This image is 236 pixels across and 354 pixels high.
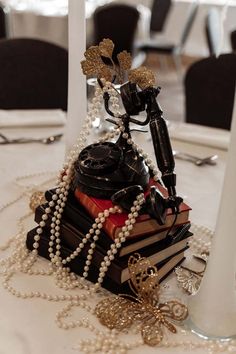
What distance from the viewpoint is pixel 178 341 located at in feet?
2.11

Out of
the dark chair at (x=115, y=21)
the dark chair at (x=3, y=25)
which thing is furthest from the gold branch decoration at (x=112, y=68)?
the dark chair at (x=115, y=21)

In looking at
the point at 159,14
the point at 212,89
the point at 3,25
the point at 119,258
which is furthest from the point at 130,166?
the point at 159,14

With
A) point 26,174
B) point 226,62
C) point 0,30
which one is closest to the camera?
point 26,174

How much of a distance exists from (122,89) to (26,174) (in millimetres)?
469

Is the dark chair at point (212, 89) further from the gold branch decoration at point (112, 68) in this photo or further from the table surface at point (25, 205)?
the gold branch decoration at point (112, 68)

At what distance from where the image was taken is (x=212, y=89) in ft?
5.49

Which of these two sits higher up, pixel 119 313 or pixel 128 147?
pixel 128 147

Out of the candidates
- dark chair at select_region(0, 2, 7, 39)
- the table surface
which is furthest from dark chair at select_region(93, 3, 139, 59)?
the table surface

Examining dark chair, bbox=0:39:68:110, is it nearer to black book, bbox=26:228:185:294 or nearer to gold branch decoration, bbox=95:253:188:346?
black book, bbox=26:228:185:294

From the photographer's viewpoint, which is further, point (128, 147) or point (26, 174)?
point (26, 174)

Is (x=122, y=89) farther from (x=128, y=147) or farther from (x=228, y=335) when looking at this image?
(x=228, y=335)

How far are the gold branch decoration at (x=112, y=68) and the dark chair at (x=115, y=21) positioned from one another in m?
3.00

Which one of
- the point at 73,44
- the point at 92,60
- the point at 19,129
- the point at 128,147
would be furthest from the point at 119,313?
the point at 19,129

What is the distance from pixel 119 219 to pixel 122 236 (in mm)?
24
